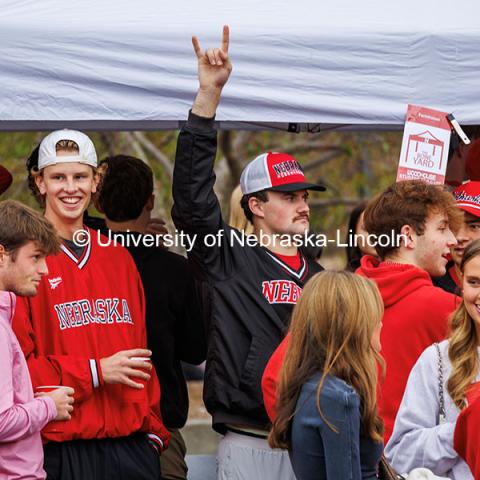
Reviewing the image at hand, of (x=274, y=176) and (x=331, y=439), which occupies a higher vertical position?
(x=274, y=176)

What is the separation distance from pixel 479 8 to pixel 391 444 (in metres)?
1.93

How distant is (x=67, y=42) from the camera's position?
4496 mm

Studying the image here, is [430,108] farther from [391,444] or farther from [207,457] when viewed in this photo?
[207,457]

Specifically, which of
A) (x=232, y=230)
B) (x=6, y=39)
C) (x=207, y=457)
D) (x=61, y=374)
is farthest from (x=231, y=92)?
(x=207, y=457)

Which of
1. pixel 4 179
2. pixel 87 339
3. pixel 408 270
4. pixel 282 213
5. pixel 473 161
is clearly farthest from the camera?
pixel 473 161

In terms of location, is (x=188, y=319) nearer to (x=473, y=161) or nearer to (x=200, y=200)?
(x=200, y=200)

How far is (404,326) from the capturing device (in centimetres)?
455

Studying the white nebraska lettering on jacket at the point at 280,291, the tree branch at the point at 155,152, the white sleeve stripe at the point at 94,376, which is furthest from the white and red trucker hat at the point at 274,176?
the tree branch at the point at 155,152

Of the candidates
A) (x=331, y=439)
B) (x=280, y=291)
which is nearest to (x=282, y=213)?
(x=280, y=291)

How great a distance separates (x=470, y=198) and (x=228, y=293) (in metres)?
1.31

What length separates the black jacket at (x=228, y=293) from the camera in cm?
463

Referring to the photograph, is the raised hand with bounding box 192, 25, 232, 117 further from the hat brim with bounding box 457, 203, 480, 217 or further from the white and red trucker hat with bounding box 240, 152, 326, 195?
the hat brim with bounding box 457, 203, 480, 217

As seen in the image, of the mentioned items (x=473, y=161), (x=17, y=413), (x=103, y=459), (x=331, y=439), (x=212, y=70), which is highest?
(x=212, y=70)

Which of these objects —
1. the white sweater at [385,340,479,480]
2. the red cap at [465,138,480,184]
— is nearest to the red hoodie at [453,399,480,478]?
the white sweater at [385,340,479,480]
